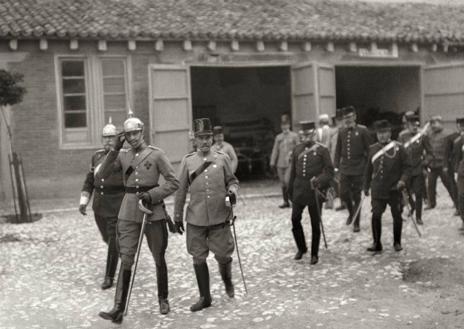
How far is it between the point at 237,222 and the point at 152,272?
9.97ft

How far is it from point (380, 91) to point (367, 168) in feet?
35.6

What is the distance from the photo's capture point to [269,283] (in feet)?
23.0

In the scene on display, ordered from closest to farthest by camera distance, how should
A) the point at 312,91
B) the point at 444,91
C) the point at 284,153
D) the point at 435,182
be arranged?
the point at 435,182, the point at 284,153, the point at 312,91, the point at 444,91

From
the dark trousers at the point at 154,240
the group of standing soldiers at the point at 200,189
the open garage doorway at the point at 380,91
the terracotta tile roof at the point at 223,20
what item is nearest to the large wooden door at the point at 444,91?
the open garage doorway at the point at 380,91

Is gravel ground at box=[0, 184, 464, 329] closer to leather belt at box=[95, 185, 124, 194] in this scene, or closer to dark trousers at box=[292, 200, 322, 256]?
dark trousers at box=[292, 200, 322, 256]

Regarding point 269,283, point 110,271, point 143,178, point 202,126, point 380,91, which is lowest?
point 269,283

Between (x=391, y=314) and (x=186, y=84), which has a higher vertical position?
(x=186, y=84)

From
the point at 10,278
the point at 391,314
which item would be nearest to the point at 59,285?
the point at 10,278

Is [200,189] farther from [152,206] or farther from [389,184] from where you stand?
[389,184]

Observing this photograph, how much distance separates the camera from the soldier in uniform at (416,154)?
9750 mm

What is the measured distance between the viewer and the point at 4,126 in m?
13.0

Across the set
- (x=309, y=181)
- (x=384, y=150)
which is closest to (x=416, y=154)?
(x=384, y=150)

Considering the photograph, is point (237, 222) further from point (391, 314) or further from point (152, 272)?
point (391, 314)

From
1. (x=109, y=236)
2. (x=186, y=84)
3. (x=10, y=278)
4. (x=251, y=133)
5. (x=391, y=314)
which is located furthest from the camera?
(x=251, y=133)
